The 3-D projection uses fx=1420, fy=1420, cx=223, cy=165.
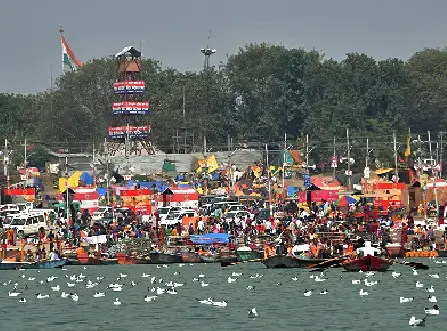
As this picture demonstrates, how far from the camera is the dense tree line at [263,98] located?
528ft

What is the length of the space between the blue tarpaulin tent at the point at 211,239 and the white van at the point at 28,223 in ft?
45.7

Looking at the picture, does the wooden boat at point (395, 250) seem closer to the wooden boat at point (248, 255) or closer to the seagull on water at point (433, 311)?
the wooden boat at point (248, 255)

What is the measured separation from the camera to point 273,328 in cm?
4872

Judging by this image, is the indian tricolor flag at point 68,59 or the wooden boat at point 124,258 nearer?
the wooden boat at point 124,258

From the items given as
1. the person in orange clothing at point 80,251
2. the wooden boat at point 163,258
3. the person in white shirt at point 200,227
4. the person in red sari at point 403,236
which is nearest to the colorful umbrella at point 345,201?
the person in white shirt at point 200,227

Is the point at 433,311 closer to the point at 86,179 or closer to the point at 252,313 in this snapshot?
the point at 252,313

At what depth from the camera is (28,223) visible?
94.1 meters

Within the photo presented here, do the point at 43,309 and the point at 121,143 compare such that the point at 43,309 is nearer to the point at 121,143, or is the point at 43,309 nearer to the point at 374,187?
the point at 374,187

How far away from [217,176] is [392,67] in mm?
43052

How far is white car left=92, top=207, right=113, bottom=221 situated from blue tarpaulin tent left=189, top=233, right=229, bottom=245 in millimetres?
14197

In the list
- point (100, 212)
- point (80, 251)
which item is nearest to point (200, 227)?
point (80, 251)

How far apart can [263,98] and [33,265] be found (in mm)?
93106

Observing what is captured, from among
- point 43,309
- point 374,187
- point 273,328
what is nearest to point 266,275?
point 43,309

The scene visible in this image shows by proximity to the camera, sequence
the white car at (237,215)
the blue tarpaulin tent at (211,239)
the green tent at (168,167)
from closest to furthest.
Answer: the blue tarpaulin tent at (211,239) < the white car at (237,215) < the green tent at (168,167)
